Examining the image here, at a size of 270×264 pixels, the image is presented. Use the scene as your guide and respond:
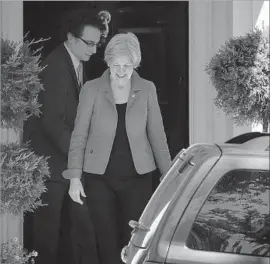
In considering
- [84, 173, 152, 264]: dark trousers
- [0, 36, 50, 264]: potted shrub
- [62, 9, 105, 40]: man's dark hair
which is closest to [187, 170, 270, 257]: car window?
[0, 36, 50, 264]: potted shrub

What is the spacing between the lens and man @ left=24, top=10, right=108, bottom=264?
6707mm

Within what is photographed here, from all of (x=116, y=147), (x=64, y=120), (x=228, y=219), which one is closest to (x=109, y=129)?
(x=116, y=147)

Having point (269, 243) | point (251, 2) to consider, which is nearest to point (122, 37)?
point (251, 2)

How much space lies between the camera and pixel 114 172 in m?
6.48

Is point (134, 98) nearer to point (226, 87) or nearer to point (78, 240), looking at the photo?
point (226, 87)

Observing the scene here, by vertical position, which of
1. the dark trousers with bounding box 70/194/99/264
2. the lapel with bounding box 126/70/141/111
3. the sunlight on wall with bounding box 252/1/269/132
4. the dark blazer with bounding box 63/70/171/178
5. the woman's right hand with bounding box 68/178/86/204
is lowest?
the dark trousers with bounding box 70/194/99/264

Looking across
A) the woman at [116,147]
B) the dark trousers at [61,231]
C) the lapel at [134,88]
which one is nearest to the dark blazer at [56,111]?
the woman at [116,147]

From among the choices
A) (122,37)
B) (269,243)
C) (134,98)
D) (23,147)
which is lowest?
(269,243)

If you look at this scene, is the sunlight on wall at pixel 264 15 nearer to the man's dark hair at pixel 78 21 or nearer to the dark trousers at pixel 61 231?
the man's dark hair at pixel 78 21

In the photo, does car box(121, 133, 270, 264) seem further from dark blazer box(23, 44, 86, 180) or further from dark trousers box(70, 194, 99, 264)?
dark blazer box(23, 44, 86, 180)

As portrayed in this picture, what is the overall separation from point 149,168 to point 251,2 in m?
1.74

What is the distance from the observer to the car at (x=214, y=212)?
13.0 feet

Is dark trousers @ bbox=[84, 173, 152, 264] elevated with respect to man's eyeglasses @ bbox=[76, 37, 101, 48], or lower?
lower

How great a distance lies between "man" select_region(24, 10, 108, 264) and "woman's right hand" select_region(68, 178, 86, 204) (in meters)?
0.07
